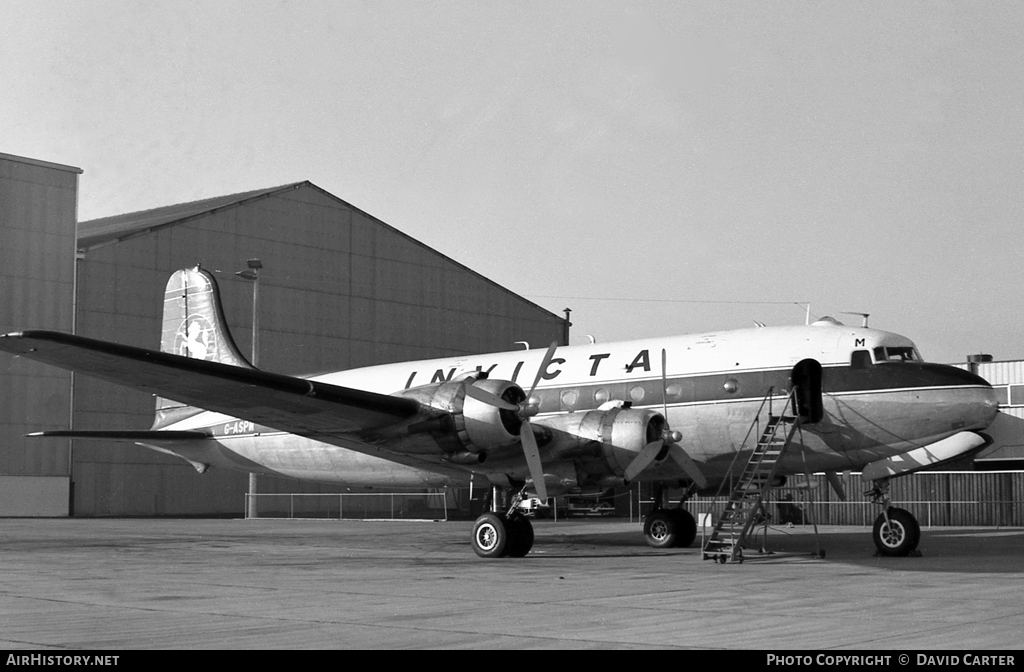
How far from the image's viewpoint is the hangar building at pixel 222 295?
1538 inches

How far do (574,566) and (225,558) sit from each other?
208 inches

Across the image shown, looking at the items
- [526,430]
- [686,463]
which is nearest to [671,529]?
[686,463]

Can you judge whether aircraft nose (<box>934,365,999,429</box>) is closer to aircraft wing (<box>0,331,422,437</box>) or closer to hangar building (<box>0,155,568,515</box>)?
aircraft wing (<box>0,331,422,437</box>)

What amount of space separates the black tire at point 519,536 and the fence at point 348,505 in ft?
79.2

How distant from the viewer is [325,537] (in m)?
23.8

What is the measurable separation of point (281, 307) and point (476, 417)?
29.2 m

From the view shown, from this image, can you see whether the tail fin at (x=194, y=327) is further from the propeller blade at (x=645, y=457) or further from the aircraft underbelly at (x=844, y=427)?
the aircraft underbelly at (x=844, y=427)

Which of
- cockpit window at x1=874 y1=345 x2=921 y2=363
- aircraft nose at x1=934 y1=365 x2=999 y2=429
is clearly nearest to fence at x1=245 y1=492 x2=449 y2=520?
cockpit window at x1=874 y1=345 x2=921 y2=363

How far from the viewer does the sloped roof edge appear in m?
41.7

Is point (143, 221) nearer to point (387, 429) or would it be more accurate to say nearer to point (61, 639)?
point (387, 429)

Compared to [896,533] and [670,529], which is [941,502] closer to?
[670,529]

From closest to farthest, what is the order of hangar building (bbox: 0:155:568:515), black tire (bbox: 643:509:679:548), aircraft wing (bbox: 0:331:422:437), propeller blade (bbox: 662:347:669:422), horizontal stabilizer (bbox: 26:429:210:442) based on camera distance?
aircraft wing (bbox: 0:331:422:437), propeller blade (bbox: 662:347:669:422), black tire (bbox: 643:509:679:548), horizontal stabilizer (bbox: 26:429:210:442), hangar building (bbox: 0:155:568:515)

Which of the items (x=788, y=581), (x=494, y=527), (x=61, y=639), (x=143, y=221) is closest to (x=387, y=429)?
(x=494, y=527)

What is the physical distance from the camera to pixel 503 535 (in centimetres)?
1677
